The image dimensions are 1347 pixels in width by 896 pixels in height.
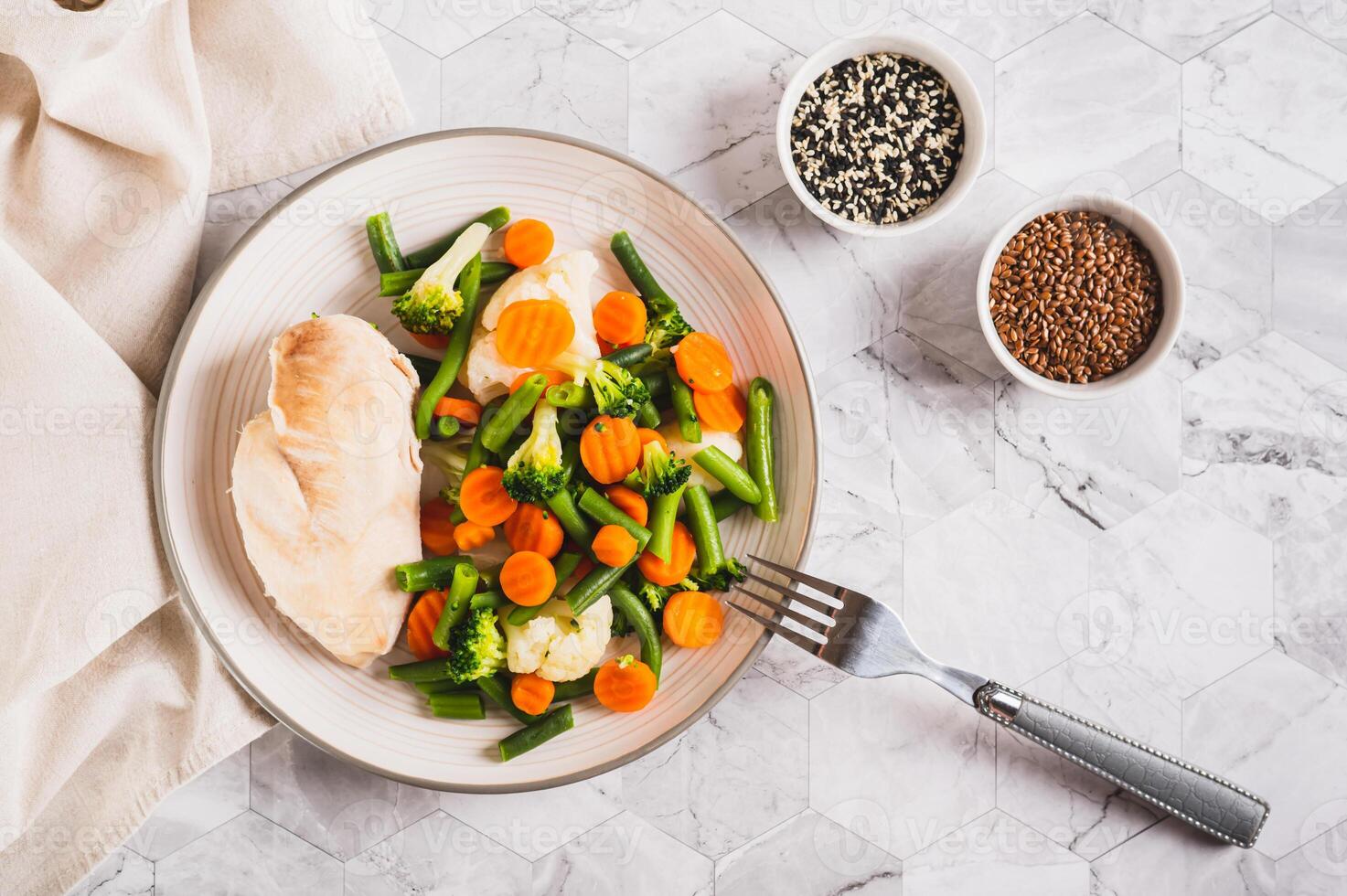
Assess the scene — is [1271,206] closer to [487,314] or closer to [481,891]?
[487,314]

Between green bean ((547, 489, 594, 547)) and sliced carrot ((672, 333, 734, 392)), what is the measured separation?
0.48 metres

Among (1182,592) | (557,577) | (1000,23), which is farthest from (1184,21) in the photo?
(557,577)

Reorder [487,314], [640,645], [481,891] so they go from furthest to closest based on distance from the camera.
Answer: [481,891], [640,645], [487,314]

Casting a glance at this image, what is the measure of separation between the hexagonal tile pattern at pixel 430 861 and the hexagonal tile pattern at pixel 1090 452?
2076 mm

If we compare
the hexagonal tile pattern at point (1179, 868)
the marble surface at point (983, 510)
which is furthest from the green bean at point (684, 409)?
the hexagonal tile pattern at point (1179, 868)

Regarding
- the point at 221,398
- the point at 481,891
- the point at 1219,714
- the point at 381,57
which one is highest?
the point at 381,57

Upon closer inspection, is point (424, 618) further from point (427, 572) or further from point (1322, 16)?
point (1322, 16)

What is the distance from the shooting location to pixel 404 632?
2.59m

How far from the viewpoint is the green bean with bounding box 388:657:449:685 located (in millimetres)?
2508

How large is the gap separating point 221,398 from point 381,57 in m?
1.13

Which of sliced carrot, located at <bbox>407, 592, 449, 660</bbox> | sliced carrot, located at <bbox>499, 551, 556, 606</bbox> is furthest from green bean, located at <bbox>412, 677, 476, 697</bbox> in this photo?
sliced carrot, located at <bbox>499, 551, 556, 606</bbox>

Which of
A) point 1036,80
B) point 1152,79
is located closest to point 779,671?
point 1036,80

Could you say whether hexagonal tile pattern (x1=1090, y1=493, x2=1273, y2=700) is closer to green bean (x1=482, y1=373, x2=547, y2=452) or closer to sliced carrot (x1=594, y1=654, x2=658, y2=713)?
sliced carrot (x1=594, y1=654, x2=658, y2=713)

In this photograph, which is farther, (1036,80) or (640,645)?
(1036,80)
